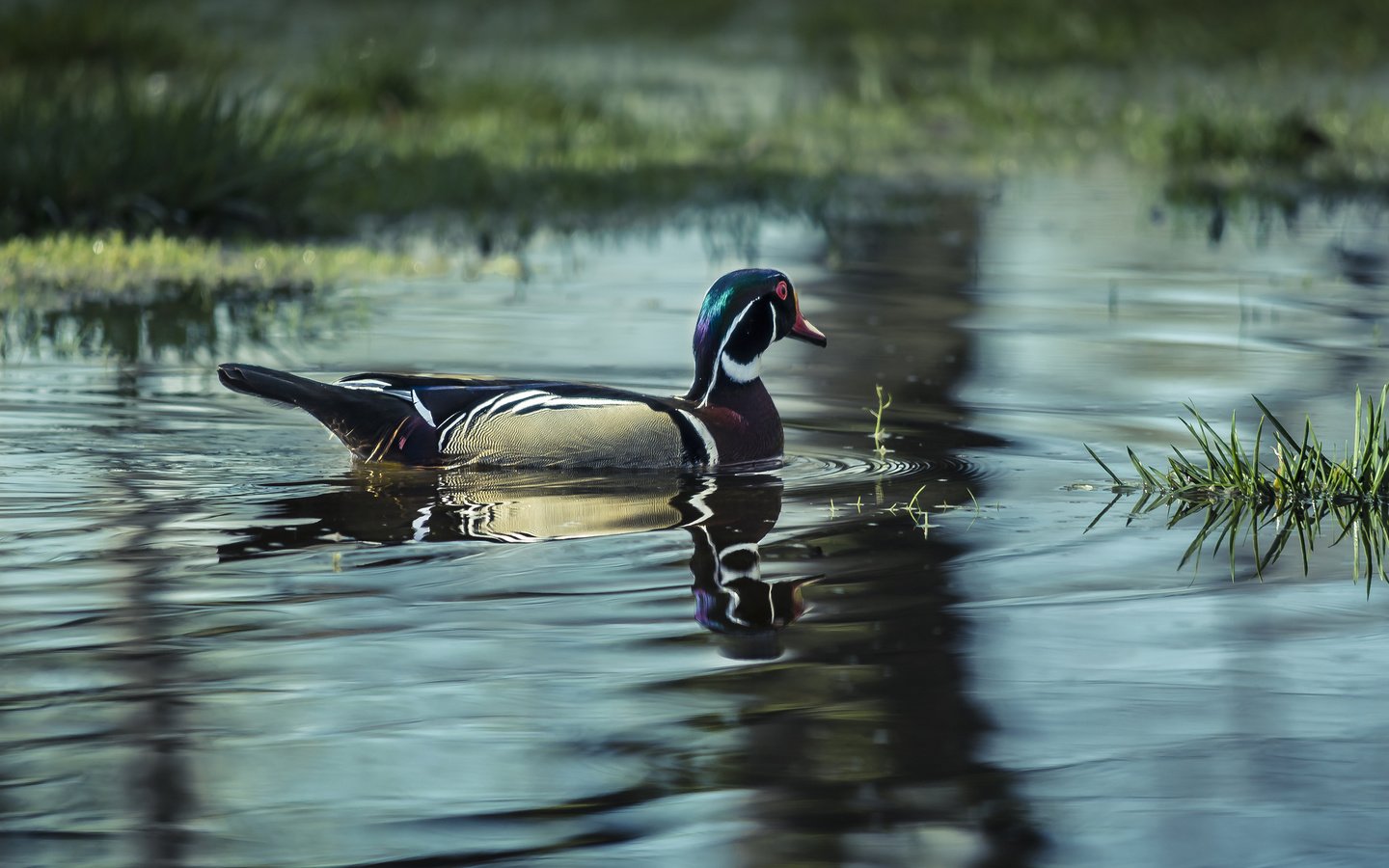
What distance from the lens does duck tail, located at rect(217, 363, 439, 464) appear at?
7344 mm

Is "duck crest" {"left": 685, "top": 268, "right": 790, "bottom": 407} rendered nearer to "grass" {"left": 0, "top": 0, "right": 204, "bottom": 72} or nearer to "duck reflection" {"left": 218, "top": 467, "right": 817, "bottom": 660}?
"duck reflection" {"left": 218, "top": 467, "right": 817, "bottom": 660}

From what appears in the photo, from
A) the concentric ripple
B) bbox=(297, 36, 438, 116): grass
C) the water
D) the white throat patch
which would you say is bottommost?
the water

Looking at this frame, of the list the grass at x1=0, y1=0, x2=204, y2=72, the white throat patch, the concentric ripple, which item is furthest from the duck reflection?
the grass at x1=0, y1=0, x2=204, y2=72

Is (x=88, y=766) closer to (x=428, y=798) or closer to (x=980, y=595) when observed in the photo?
(x=428, y=798)

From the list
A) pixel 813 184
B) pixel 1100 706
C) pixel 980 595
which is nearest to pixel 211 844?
pixel 1100 706

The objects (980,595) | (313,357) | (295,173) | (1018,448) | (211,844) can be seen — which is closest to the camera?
(211,844)

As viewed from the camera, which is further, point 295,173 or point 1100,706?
point 295,173

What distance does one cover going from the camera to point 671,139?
2017 centimetres

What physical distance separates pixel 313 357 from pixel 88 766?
5.67m

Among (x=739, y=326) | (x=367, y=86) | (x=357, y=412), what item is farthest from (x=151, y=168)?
(x=367, y=86)

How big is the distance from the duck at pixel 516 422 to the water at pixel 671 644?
107mm

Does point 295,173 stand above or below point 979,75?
below

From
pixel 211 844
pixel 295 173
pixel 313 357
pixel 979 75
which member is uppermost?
pixel 979 75

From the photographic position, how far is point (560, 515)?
261 inches
